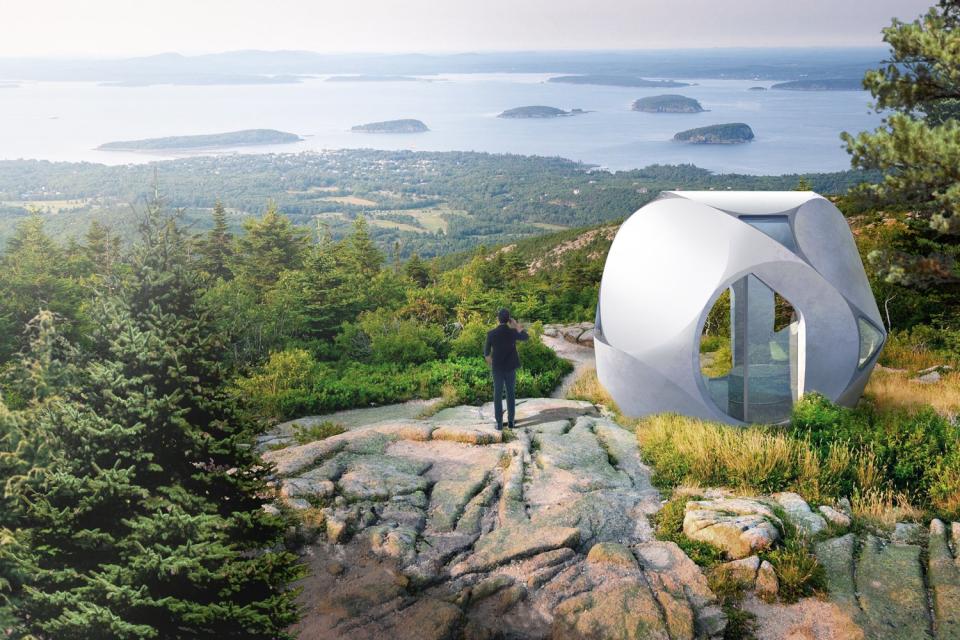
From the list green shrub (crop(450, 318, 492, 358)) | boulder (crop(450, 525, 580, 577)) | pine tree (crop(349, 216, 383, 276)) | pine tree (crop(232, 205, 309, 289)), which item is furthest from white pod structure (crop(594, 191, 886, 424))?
pine tree (crop(349, 216, 383, 276))

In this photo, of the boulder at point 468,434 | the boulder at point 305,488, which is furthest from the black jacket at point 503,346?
the boulder at point 305,488

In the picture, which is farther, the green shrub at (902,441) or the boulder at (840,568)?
the green shrub at (902,441)

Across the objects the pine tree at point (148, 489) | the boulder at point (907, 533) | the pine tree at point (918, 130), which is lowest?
the boulder at point (907, 533)

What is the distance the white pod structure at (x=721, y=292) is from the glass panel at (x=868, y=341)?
14mm

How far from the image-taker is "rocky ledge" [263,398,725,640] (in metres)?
5.83

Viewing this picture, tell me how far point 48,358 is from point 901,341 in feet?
51.9

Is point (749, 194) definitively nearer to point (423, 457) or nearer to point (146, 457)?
point (423, 457)

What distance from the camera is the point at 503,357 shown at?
1024cm

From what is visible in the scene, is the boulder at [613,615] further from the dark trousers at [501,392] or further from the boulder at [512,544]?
the dark trousers at [501,392]

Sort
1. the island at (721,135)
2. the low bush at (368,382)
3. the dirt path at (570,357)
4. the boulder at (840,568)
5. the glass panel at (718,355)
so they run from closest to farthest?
1. the boulder at (840,568)
2. the glass panel at (718,355)
3. the low bush at (368,382)
4. the dirt path at (570,357)
5. the island at (721,135)

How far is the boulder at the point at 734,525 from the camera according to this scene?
6668mm

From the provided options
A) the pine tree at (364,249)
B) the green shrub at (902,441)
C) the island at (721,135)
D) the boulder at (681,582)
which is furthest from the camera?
the island at (721,135)

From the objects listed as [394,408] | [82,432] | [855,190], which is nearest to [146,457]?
[82,432]

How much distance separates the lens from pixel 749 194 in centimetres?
1098
